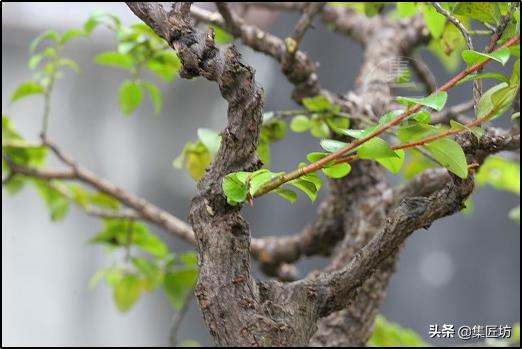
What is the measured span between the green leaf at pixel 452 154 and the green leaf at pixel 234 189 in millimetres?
118

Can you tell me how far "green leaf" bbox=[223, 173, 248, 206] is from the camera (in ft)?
1.40

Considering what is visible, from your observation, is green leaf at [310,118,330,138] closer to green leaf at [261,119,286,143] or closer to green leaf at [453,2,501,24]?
green leaf at [261,119,286,143]

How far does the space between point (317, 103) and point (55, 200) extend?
50cm

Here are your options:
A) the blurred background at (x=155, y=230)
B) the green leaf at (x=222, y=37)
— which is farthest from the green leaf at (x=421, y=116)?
the blurred background at (x=155, y=230)

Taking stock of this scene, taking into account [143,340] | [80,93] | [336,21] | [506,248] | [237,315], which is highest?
[336,21]

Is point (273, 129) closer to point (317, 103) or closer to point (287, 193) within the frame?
point (317, 103)

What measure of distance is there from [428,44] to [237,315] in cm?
64

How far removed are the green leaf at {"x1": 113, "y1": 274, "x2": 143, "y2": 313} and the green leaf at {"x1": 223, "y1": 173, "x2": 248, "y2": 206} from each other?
0.55 m

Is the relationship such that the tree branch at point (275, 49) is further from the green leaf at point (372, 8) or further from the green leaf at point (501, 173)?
the green leaf at point (501, 173)

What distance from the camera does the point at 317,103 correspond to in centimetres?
66

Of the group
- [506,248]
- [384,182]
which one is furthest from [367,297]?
[506,248]

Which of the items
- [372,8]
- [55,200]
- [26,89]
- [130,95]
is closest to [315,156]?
[372,8]

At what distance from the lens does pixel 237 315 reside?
443 mm

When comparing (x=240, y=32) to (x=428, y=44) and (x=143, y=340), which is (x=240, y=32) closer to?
(x=428, y=44)
